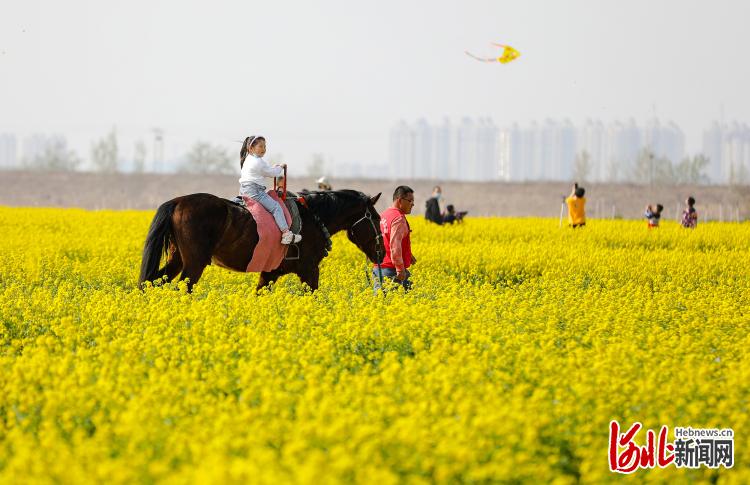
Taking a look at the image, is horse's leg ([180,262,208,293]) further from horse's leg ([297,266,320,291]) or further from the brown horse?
horse's leg ([297,266,320,291])

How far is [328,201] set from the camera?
13.0 metres

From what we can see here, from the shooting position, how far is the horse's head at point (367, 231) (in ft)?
43.2

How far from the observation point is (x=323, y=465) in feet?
15.7

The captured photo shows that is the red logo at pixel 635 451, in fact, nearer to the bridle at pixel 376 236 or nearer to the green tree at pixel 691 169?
the bridle at pixel 376 236

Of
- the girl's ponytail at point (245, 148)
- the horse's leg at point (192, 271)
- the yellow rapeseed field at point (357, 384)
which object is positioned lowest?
the yellow rapeseed field at point (357, 384)

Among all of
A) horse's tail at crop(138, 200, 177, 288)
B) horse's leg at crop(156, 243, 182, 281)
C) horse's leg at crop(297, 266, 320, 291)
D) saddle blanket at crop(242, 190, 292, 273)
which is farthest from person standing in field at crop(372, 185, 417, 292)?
horse's tail at crop(138, 200, 177, 288)

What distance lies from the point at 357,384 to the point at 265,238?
18.8 feet

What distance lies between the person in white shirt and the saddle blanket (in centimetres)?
6

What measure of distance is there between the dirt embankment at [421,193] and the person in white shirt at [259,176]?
69918 millimetres

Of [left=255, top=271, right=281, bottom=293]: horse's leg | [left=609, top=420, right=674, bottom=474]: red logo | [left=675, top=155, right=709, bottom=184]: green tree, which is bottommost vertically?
[left=609, top=420, right=674, bottom=474]: red logo

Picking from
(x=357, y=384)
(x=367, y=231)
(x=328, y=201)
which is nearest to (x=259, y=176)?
(x=328, y=201)

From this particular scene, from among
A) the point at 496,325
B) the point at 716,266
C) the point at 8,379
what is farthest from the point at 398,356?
the point at 716,266

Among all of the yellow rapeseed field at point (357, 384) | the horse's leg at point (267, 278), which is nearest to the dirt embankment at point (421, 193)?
the horse's leg at point (267, 278)

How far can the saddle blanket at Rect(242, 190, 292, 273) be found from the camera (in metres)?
12.4
